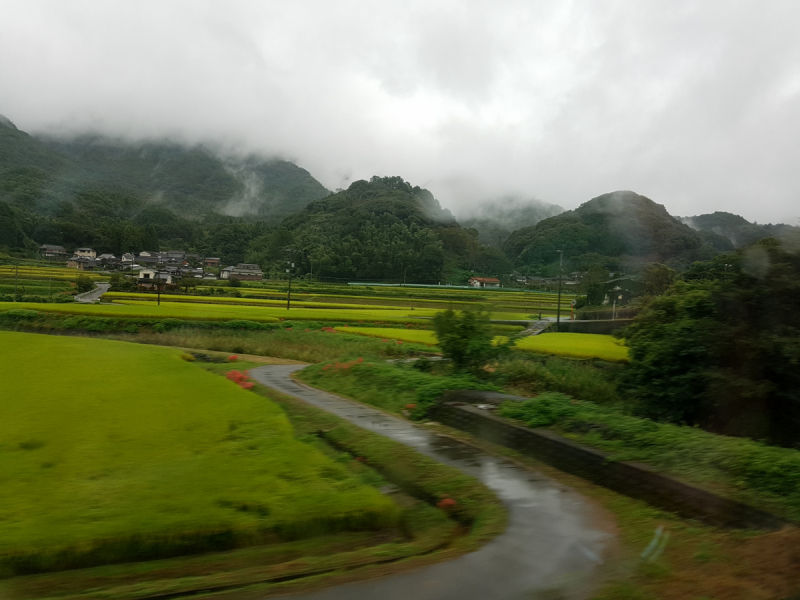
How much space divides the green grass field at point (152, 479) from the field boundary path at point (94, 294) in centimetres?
3590

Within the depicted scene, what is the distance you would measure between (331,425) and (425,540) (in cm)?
487

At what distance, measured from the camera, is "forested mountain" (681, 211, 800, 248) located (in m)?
11.7

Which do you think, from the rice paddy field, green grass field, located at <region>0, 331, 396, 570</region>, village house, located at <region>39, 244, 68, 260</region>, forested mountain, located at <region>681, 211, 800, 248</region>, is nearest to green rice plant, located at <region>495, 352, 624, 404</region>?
the rice paddy field

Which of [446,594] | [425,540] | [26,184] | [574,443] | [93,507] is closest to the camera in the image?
[446,594]

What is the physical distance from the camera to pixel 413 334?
28688mm

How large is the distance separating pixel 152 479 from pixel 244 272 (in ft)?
220

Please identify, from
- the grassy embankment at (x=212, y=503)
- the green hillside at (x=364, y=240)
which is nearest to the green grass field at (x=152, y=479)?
the grassy embankment at (x=212, y=503)

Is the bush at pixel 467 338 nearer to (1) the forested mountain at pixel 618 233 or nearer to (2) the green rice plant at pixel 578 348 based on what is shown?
(2) the green rice plant at pixel 578 348

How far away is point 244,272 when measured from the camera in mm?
70062

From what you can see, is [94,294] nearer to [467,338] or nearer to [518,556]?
[467,338]

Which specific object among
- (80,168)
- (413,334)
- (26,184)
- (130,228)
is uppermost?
(80,168)

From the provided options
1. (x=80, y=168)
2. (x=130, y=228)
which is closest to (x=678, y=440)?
(x=130, y=228)

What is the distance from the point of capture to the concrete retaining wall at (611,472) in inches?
217

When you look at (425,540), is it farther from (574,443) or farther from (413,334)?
(413,334)
